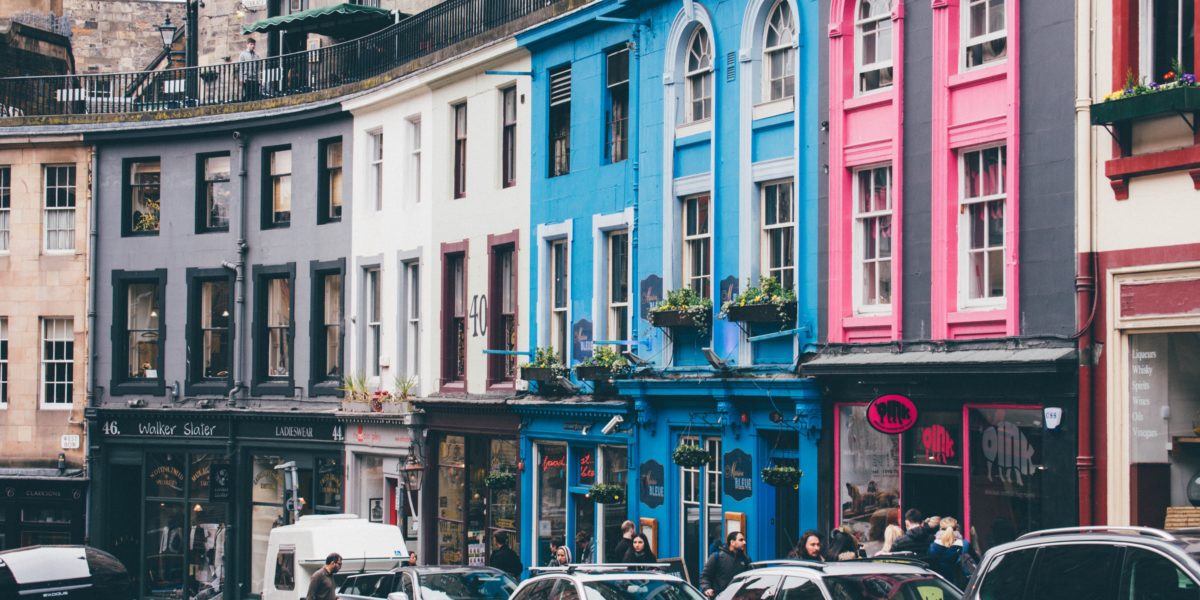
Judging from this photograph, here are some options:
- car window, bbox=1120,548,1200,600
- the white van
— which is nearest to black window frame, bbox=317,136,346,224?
the white van

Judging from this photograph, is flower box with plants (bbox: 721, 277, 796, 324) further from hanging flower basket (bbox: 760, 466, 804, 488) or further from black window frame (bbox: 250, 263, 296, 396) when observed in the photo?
black window frame (bbox: 250, 263, 296, 396)

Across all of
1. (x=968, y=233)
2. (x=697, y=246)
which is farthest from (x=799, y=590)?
(x=697, y=246)

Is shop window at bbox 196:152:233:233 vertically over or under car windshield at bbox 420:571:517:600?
over

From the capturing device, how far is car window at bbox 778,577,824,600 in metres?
15.7

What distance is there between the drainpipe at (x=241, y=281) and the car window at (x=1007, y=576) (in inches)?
1152

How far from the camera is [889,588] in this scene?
15633 millimetres

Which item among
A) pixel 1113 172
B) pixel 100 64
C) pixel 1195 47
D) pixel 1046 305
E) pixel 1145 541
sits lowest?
pixel 1145 541

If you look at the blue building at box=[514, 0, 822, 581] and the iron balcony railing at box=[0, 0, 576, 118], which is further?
the iron balcony railing at box=[0, 0, 576, 118]

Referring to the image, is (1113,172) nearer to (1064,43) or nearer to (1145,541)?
(1064,43)

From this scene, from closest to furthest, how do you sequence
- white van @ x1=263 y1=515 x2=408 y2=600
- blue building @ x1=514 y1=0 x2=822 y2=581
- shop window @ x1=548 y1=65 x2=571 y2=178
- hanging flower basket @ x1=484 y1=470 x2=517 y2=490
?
blue building @ x1=514 y1=0 x2=822 y2=581 < white van @ x1=263 y1=515 x2=408 y2=600 < shop window @ x1=548 y1=65 x2=571 y2=178 < hanging flower basket @ x1=484 y1=470 x2=517 y2=490

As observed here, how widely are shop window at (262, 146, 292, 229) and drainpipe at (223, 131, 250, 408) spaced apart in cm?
52

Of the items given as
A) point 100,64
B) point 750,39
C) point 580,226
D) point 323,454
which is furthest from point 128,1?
point 750,39

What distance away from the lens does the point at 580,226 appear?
31.0m

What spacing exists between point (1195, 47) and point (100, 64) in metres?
42.8
